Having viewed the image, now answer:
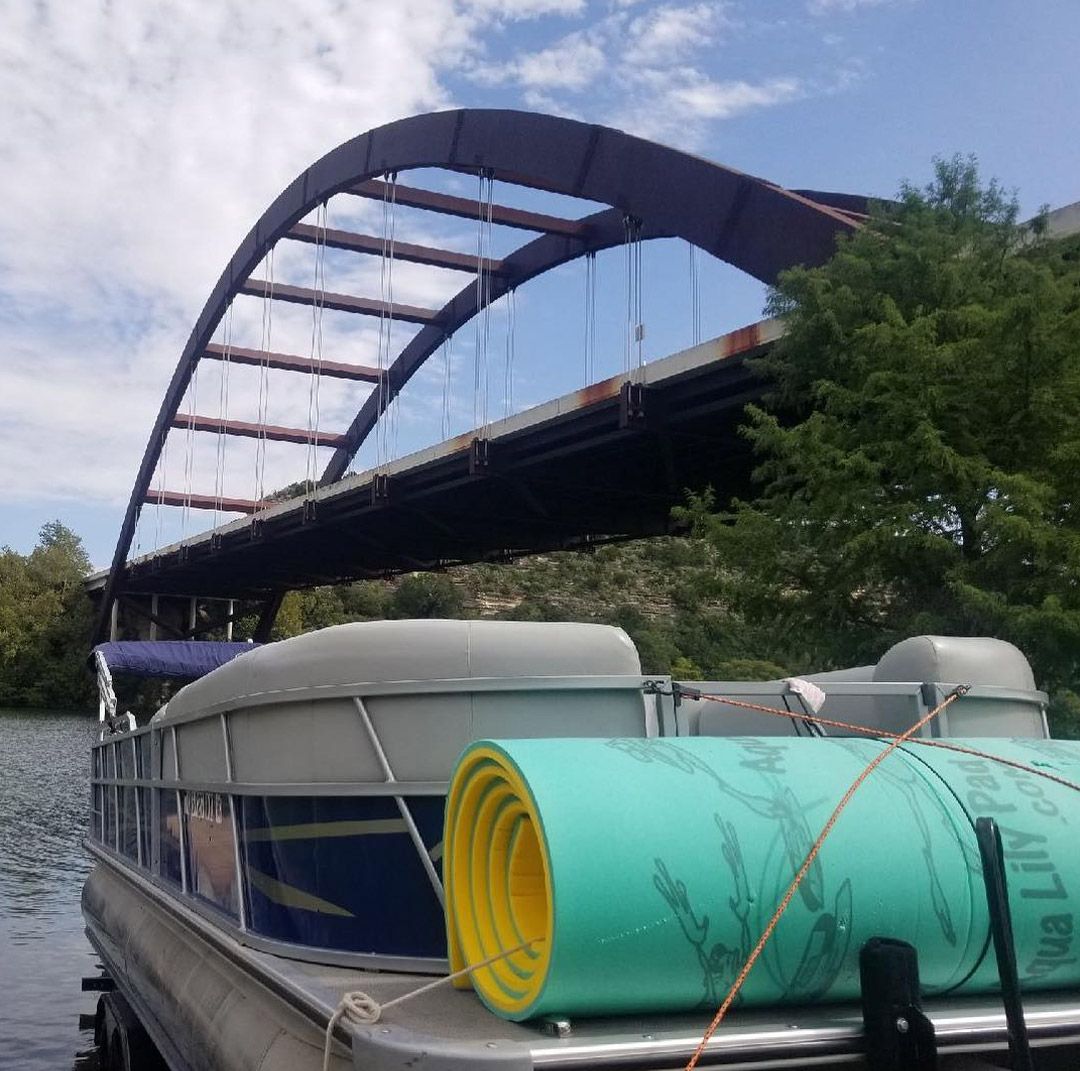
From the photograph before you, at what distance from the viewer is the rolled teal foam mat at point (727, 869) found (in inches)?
131

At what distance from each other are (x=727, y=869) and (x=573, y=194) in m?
26.1

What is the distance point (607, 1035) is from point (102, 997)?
6.47 metres

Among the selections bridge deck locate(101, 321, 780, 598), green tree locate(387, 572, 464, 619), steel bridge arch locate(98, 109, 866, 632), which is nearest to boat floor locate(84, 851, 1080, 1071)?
bridge deck locate(101, 321, 780, 598)

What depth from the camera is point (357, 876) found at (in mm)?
4602

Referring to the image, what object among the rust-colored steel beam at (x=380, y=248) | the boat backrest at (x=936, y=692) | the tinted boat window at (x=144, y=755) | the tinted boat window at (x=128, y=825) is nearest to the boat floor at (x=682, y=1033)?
the boat backrest at (x=936, y=692)

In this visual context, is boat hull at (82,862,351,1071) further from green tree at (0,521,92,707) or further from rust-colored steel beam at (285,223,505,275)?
green tree at (0,521,92,707)

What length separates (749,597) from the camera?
14.7m

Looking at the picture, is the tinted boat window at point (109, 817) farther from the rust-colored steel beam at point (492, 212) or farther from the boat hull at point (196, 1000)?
the rust-colored steel beam at point (492, 212)

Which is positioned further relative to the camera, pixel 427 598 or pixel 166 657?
pixel 427 598

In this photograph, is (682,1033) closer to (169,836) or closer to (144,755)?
(169,836)

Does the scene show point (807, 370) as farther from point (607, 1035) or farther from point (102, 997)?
point (607, 1035)

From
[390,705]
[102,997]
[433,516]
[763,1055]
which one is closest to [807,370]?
[102,997]

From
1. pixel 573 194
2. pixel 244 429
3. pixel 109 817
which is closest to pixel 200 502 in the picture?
pixel 244 429

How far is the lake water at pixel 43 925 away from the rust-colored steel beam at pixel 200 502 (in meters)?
33.8
